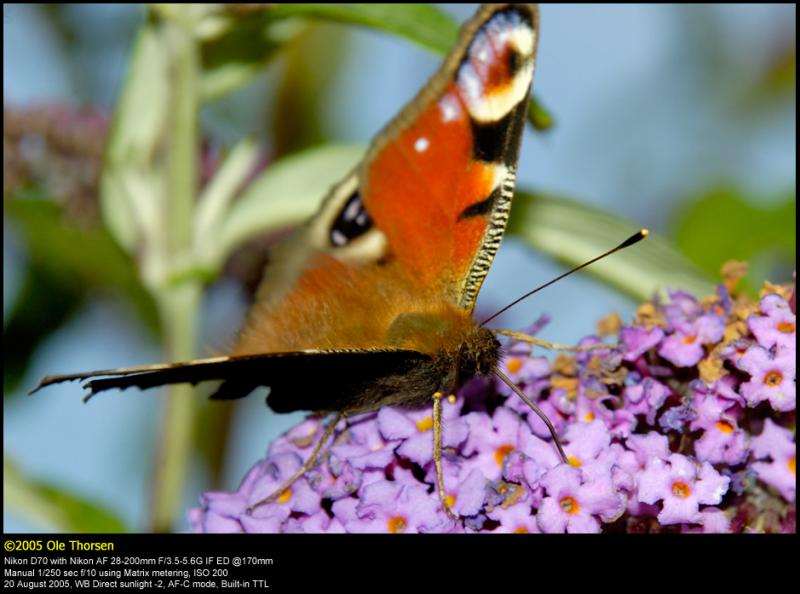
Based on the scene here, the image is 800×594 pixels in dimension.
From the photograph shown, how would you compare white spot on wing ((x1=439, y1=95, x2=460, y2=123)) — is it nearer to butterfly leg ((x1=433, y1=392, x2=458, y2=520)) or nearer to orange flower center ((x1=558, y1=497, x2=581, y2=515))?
butterfly leg ((x1=433, y1=392, x2=458, y2=520))

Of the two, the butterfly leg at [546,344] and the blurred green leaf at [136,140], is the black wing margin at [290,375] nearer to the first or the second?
the butterfly leg at [546,344]

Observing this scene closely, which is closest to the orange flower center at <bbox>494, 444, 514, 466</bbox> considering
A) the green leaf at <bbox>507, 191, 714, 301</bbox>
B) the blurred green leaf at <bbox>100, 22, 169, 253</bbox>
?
the green leaf at <bbox>507, 191, 714, 301</bbox>

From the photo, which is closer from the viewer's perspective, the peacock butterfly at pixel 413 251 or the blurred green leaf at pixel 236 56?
the peacock butterfly at pixel 413 251

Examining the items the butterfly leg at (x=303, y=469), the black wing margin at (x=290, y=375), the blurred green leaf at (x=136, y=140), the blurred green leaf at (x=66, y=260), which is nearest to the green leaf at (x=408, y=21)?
the blurred green leaf at (x=136, y=140)

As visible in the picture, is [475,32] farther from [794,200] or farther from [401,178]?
[794,200]

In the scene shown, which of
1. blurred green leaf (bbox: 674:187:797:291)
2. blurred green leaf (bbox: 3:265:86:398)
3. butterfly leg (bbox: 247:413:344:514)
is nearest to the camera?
butterfly leg (bbox: 247:413:344:514)

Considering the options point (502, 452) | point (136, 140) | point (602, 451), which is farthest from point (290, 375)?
point (136, 140)
